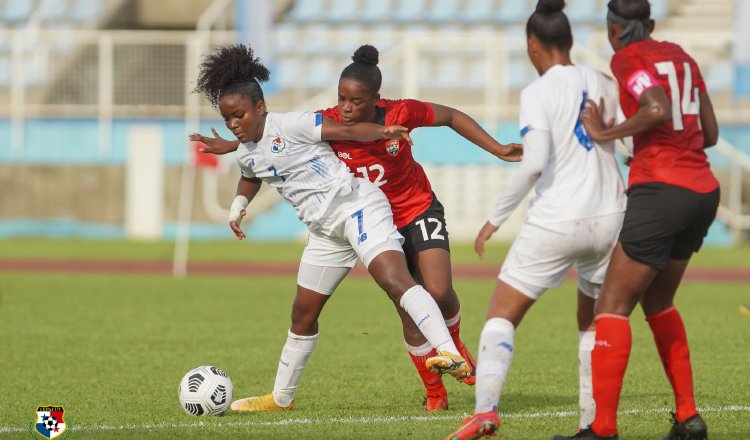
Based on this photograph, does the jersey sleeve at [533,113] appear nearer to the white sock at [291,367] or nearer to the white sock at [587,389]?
the white sock at [587,389]

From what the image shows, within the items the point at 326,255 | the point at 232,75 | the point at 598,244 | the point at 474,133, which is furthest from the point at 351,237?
the point at 598,244

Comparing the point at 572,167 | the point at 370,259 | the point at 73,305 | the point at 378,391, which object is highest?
the point at 572,167

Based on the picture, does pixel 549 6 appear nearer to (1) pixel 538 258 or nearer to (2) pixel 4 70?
(1) pixel 538 258

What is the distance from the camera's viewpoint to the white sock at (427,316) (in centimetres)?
659

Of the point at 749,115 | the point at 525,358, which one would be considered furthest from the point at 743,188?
the point at 525,358

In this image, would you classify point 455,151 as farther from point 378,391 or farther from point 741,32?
point 378,391

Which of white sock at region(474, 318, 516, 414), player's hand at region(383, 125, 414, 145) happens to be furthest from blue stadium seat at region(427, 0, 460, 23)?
white sock at region(474, 318, 516, 414)

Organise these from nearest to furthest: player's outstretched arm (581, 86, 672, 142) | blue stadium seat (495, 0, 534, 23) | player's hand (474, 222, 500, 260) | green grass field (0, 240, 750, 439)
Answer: player's outstretched arm (581, 86, 672, 142) → player's hand (474, 222, 500, 260) → green grass field (0, 240, 750, 439) → blue stadium seat (495, 0, 534, 23)

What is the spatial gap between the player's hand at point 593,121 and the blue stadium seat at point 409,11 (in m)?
22.3

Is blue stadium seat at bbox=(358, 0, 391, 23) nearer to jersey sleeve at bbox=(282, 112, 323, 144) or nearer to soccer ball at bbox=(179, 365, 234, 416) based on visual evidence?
jersey sleeve at bbox=(282, 112, 323, 144)

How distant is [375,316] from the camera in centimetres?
1311

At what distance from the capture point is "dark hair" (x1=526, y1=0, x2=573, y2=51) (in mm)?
5723

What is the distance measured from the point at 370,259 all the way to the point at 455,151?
59.5 feet

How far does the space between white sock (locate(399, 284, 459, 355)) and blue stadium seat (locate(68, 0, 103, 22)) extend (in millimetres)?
22731
